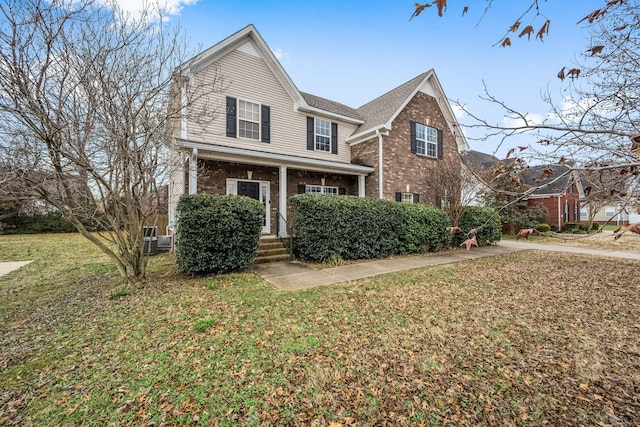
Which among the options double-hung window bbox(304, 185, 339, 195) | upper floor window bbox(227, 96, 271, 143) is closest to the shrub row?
double-hung window bbox(304, 185, 339, 195)

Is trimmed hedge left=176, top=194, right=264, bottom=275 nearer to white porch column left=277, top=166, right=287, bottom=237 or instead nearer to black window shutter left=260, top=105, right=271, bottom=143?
white porch column left=277, top=166, right=287, bottom=237

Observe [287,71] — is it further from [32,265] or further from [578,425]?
[578,425]

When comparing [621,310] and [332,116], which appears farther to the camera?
[332,116]

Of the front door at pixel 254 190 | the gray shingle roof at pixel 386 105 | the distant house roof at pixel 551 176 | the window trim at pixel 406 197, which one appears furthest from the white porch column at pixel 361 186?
the distant house roof at pixel 551 176

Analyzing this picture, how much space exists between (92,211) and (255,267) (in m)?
3.87

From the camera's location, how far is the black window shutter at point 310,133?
1176cm

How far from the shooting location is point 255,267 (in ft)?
24.1

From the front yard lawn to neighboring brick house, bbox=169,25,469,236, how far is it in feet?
14.2

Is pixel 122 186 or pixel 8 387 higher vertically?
pixel 122 186

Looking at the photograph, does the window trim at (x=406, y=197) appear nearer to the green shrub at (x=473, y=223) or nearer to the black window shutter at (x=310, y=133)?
the green shrub at (x=473, y=223)

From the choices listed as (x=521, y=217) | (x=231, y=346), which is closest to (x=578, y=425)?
(x=231, y=346)

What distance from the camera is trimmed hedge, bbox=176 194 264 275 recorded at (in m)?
6.13

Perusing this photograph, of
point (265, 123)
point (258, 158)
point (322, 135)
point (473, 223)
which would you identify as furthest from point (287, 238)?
point (473, 223)

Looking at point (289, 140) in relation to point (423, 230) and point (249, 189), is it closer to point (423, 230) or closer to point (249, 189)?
point (249, 189)
